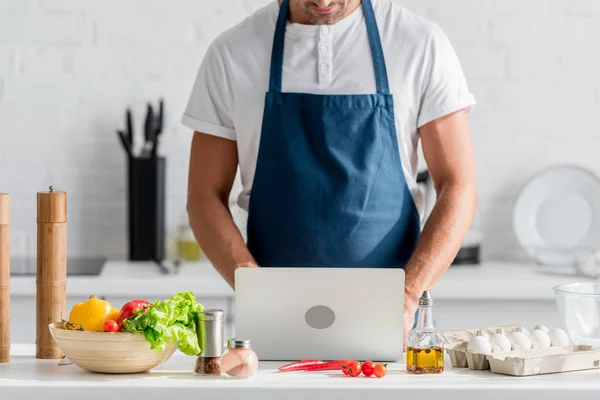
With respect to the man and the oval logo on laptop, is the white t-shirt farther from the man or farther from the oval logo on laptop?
the oval logo on laptop

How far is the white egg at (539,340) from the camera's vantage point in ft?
6.23

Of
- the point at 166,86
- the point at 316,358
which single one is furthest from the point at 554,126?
the point at 316,358

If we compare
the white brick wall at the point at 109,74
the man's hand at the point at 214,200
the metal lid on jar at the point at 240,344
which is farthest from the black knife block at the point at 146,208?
the metal lid on jar at the point at 240,344

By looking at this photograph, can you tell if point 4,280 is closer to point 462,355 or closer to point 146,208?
point 462,355

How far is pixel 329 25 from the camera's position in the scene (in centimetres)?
250

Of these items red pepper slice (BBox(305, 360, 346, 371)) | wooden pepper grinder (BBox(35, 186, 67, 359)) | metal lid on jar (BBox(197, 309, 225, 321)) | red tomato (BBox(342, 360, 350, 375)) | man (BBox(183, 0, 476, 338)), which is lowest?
red pepper slice (BBox(305, 360, 346, 371))

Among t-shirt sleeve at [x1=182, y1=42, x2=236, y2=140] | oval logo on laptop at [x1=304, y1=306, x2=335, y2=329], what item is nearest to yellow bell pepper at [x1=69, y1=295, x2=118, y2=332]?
oval logo on laptop at [x1=304, y1=306, x2=335, y2=329]

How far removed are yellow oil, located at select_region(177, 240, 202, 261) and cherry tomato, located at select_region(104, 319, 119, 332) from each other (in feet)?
6.55

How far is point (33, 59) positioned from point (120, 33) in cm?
35

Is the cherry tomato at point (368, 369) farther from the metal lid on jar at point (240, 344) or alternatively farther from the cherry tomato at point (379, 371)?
the metal lid on jar at point (240, 344)

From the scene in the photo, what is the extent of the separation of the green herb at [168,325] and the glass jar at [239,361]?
0.07 metres

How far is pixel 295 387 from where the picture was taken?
1.67m

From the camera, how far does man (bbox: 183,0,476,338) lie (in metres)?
2.44

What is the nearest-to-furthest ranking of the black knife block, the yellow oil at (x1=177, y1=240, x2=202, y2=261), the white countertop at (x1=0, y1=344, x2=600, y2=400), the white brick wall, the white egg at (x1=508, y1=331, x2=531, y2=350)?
the white countertop at (x1=0, y1=344, x2=600, y2=400)
the white egg at (x1=508, y1=331, x2=531, y2=350)
the black knife block
the yellow oil at (x1=177, y1=240, x2=202, y2=261)
the white brick wall
